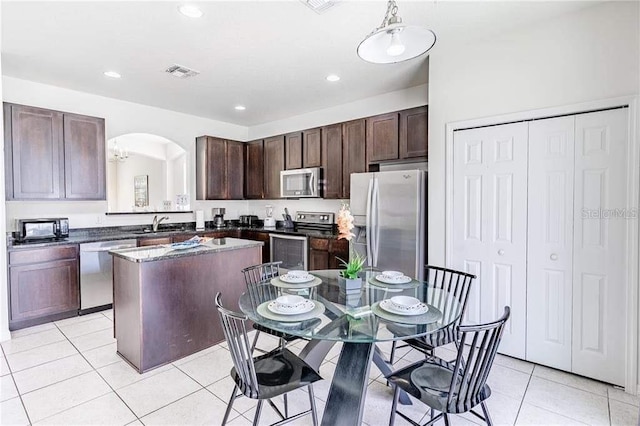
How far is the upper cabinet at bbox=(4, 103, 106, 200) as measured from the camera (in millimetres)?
3598

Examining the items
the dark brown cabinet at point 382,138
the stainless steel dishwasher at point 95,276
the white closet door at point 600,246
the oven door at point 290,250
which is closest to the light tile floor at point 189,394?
the white closet door at point 600,246

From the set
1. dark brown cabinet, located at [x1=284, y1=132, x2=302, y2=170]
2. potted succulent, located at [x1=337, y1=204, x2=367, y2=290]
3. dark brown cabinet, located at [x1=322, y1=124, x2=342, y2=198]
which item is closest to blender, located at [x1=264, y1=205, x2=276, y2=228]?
dark brown cabinet, located at [x1=284, y1=132, x2=302, y2=170]

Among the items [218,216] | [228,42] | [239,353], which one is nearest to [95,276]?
[218,216]

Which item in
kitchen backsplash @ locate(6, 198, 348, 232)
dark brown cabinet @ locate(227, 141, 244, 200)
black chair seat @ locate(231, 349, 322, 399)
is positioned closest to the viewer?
black chair seat @ locate(231, 349, 322, 399)

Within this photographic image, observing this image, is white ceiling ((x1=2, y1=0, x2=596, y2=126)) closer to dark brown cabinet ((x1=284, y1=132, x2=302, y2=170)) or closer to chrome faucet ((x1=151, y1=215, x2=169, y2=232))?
dark brown cabinet ((x1=284, y1=132, x2=302, y2=170))

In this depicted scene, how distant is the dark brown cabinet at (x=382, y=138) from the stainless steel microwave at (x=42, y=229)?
3.94m

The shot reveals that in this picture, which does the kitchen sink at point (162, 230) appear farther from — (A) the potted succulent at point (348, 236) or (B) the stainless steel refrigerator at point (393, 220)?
(A) the potted succulent at point (348, 236)

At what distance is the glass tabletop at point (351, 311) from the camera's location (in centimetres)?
163

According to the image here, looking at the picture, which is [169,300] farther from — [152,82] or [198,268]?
[152,82]

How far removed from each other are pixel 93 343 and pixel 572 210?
4435 mm

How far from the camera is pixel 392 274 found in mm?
2512

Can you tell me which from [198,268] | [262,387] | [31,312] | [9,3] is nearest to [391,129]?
[198,268]

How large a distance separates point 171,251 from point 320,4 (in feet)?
7.60

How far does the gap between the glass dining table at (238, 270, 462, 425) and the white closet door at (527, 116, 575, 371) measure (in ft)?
3.81
